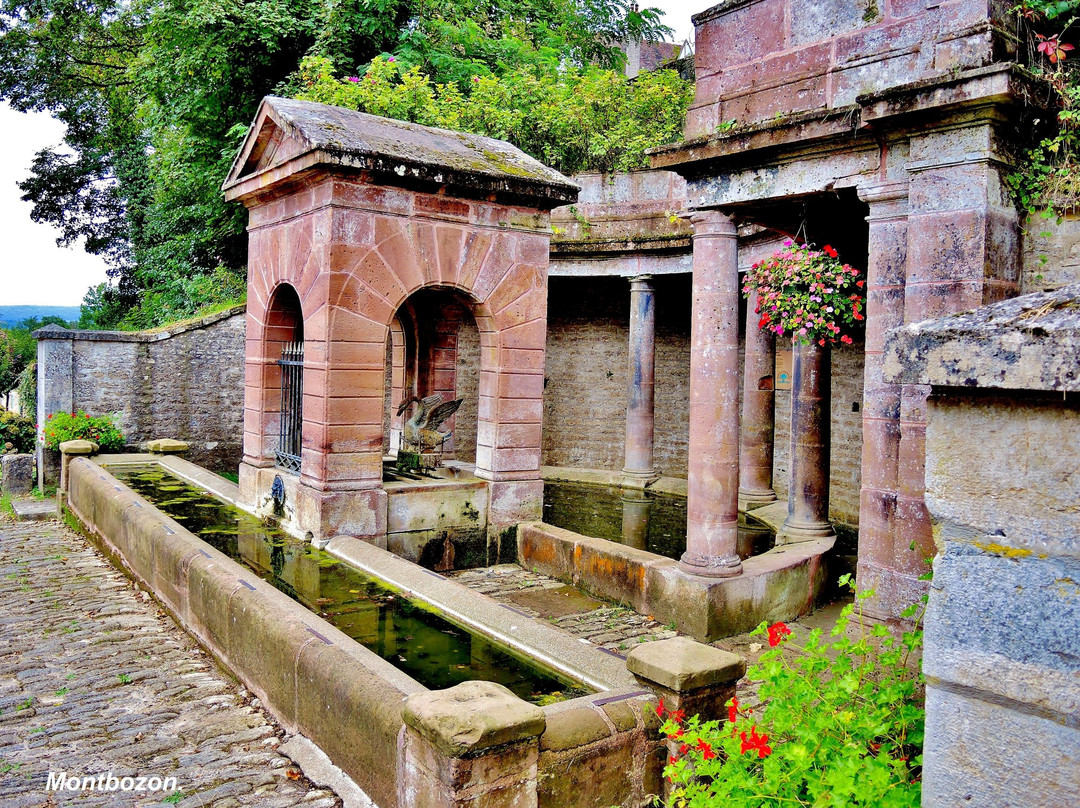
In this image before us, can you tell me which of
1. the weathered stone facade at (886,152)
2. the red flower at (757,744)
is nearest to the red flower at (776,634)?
the red flower at (757,744)

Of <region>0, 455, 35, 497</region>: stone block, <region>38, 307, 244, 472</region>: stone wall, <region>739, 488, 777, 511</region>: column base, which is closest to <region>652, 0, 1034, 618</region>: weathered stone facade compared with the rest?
<region>739, 488, 777, 511</region>: column base

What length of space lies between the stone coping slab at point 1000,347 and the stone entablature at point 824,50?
3.50m

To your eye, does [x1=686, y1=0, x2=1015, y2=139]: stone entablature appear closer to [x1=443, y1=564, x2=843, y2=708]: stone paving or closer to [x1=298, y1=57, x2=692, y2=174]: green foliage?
[x1=443, y1=564, x2=843, y2=708]: stone paving

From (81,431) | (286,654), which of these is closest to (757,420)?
(286,654)

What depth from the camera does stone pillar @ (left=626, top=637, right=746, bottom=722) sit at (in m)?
3.66

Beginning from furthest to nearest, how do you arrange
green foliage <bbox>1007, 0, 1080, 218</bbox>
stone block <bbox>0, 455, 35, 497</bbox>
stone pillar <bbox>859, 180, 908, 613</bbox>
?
stone block <bbox>0, 455, 35, 497</bbox>, stone pillar <bbox>859, 180, 908, 613</bbox>, green foliage <bbox>1007, 0, 1080, 218</bbox>

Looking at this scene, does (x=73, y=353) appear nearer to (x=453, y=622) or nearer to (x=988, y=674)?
(x=453, y=622)

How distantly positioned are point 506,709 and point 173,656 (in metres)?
3.57

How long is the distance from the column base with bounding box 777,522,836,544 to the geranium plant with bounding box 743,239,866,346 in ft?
10.5

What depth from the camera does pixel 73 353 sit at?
43.2ft

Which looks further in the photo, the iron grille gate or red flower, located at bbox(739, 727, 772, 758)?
the iron grille gate

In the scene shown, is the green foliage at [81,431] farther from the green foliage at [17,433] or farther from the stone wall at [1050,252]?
the stone wall at [1050,252]

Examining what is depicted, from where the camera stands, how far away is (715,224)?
6.56m

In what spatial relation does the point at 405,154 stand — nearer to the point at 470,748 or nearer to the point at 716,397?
A: the point at 716,397
